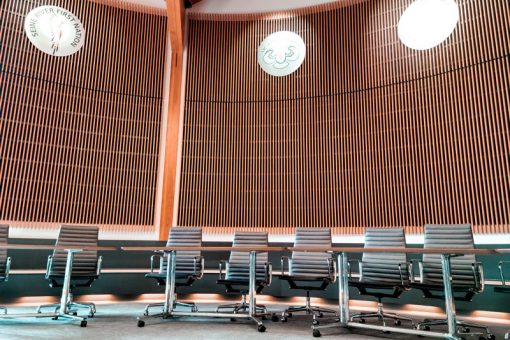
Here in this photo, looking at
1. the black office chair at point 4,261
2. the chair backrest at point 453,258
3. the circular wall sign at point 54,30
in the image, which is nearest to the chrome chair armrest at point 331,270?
the chair backrest at point 453,258

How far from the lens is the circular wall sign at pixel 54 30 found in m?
7.18

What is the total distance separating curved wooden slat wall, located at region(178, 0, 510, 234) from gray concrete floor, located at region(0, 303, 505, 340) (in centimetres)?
256

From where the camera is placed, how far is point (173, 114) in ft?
26.5

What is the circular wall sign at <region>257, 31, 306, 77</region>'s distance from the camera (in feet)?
26.8

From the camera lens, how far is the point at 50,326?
13.5 ft

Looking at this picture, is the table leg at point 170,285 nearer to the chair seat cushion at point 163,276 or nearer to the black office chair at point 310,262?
the chair seat cushion at point 163,276

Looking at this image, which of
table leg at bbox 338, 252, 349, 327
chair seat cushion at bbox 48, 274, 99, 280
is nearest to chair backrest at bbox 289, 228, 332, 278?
table leg at bbox 338, 252, 349, 327

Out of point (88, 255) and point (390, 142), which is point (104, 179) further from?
point (390, 142)

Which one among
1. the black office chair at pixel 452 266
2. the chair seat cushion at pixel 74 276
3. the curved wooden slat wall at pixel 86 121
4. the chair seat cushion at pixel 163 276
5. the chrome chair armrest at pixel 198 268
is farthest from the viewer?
the curved wooden slat wall at pixel 86 121

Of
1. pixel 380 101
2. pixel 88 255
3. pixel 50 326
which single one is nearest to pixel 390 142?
pixel 380 101

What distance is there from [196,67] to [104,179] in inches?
121

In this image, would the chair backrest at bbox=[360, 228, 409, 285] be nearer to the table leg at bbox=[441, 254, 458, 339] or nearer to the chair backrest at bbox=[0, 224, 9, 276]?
the table leg at bbox=[441, 254, 458, 339]

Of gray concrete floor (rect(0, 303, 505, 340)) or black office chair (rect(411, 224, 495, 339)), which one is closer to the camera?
gray concrete floor (rect(0, 303, 505, 340))

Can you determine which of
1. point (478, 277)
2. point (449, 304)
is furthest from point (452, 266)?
point (449, 304)
